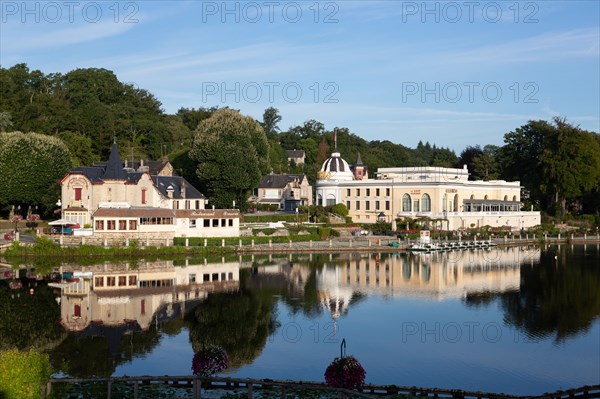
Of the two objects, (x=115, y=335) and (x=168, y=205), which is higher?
(x=168, y=205)

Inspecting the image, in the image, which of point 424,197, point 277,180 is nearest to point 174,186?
point 424,197

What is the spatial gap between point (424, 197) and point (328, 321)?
141ft

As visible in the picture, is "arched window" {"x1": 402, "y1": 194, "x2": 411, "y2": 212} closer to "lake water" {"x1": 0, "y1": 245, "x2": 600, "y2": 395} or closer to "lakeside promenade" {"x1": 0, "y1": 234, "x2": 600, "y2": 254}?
"lakeside promenade" {"x1": 0, "y1": 234, "x2": 600, "y2": 254}

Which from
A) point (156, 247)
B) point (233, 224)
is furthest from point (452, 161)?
point (156, 247)

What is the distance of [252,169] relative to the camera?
6172cm

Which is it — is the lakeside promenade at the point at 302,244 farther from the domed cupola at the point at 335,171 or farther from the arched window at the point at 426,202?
the domed cupola at the point at 335,171

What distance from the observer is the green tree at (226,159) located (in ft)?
199

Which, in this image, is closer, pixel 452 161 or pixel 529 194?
pixel 529 194

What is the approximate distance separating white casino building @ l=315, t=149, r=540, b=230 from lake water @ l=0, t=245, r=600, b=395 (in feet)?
77.0

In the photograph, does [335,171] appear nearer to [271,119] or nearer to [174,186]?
[174,186]

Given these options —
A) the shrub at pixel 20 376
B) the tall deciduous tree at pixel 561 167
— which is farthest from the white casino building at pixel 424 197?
the shrub at pixel 20 376

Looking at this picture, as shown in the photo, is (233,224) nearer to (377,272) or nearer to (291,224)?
(291,224)

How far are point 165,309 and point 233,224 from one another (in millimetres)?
23397

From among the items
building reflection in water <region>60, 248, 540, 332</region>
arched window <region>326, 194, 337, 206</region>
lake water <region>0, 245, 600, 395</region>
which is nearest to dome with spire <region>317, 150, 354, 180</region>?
arched window <region>326, 194, 337, 206</region>
